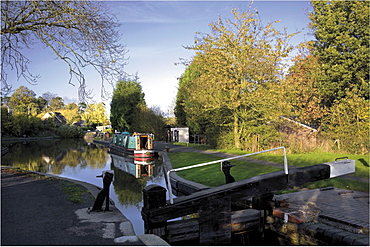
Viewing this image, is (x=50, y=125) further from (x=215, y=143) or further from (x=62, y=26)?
(x=62, y=26)

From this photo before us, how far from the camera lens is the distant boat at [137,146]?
23.2 m

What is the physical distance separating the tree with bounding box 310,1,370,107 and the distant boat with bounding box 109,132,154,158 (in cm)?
1392

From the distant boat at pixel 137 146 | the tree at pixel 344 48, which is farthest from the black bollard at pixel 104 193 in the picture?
the tree at pixel 344 48

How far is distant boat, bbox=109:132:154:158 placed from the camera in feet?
76.0

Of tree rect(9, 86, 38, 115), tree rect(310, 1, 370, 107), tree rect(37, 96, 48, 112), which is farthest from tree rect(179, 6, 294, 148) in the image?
tree rect(37, 96, 48, 112)

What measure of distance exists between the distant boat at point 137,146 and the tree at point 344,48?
45.7ft

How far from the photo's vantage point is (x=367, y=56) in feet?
62.2

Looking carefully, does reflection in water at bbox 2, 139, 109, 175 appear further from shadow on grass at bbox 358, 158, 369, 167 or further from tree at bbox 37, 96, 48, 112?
tree at bbox 37, 96, 48, 112

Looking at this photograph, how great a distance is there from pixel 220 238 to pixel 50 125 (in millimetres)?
67173

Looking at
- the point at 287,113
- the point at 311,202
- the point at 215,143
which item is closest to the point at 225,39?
the point at 287,113

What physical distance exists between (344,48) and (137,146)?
1735cm

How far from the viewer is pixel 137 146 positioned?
80.7 feet

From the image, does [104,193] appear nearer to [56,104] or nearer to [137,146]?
[137,146]

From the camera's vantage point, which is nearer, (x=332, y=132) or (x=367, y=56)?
(x=332, y=132)
